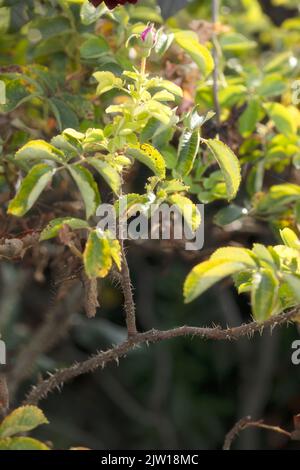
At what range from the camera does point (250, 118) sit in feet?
4.86

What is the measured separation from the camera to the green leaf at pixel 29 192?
101 cm

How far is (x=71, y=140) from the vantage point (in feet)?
3.55

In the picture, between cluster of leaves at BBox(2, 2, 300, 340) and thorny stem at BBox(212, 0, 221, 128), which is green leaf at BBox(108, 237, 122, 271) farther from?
Result: thorny stem at BBox(212, 0, 221, 128)

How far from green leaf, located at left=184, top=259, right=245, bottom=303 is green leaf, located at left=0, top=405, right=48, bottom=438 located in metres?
0.26

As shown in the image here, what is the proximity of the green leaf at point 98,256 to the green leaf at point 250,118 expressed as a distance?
1.83ft

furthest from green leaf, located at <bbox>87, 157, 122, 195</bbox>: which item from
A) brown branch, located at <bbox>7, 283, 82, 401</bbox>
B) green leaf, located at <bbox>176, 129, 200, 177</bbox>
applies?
brown branch, located at <bbox>7, 283, 82, 401</bbox>

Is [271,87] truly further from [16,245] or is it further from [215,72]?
[16,245]

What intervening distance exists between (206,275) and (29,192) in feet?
0.78

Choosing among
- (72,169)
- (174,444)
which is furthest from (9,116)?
(174,444)

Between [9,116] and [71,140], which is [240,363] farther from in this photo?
[71,140]

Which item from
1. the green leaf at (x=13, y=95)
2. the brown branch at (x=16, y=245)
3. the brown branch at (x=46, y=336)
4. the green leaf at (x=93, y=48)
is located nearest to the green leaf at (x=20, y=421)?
the brown branch at (x=16, y=245)

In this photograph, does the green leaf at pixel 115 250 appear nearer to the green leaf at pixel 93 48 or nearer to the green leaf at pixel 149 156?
the green leaf at pixel 149 156

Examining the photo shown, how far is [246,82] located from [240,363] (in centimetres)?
121

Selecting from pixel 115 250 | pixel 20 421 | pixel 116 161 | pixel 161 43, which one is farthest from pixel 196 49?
pixel 20 421
